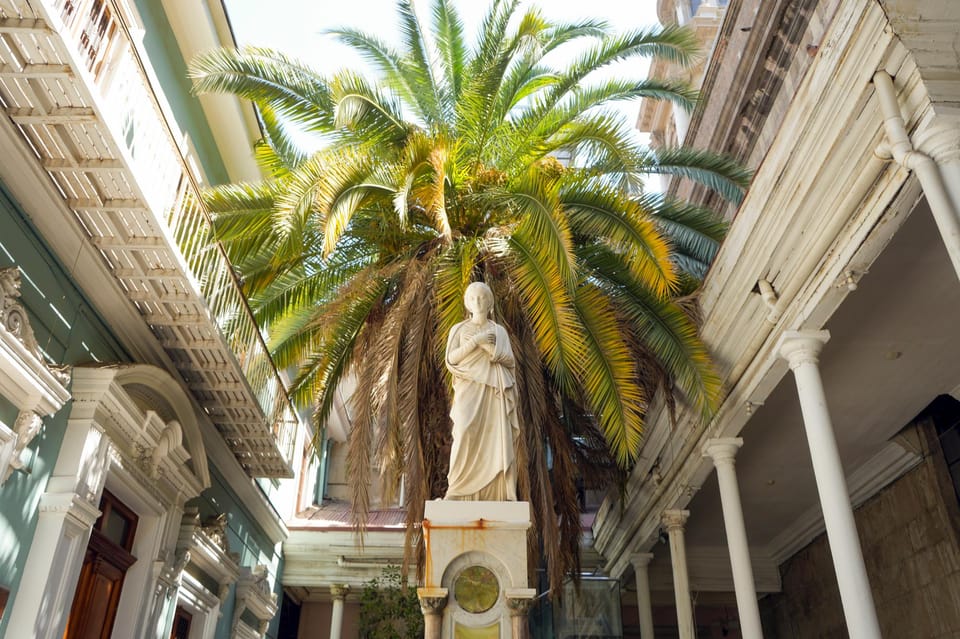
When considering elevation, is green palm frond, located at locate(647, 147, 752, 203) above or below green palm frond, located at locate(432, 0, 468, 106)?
below

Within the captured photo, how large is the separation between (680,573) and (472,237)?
5674 millimetres

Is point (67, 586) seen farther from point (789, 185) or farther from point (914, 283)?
point (914, 283)

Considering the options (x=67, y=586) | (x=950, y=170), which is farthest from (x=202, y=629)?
(x=950, y=170)

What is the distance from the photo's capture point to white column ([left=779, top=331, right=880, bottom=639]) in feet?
21.4

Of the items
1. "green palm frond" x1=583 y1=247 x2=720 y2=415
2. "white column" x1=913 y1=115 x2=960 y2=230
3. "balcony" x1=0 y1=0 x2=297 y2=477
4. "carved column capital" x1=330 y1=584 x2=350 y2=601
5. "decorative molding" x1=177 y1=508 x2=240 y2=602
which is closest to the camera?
"white column" x1=913 y1=115 x2=960 y2=230

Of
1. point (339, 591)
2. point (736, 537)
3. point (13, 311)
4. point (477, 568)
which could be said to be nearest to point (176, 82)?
point (13, 311)

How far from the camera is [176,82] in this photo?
12.2 metres

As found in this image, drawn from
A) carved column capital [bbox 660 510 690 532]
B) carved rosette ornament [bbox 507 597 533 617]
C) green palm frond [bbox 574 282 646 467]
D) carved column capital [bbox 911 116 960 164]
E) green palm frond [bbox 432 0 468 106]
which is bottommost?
carved rosette ornament [bbox 507 597 533 617]

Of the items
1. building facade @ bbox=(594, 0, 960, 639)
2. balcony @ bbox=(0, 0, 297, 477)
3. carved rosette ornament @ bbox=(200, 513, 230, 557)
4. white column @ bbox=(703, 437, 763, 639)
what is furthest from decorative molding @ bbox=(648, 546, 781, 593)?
balcony @ bbox=(0, 0, 297, 477)

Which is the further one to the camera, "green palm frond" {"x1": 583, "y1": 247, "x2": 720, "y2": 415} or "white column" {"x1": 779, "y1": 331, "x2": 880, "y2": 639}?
"green palm frond" {"x1": 583, "y1": 247, "x2": 720, "y2": 415}

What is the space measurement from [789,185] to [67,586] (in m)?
7.60

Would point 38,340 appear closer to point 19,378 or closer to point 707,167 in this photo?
point 19,378

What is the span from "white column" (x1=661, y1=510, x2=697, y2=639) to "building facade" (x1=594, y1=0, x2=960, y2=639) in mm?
29

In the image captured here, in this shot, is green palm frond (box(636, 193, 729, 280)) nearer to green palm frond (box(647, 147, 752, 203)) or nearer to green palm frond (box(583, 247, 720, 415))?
green palm frond (box(647, 147, 752, 203))
